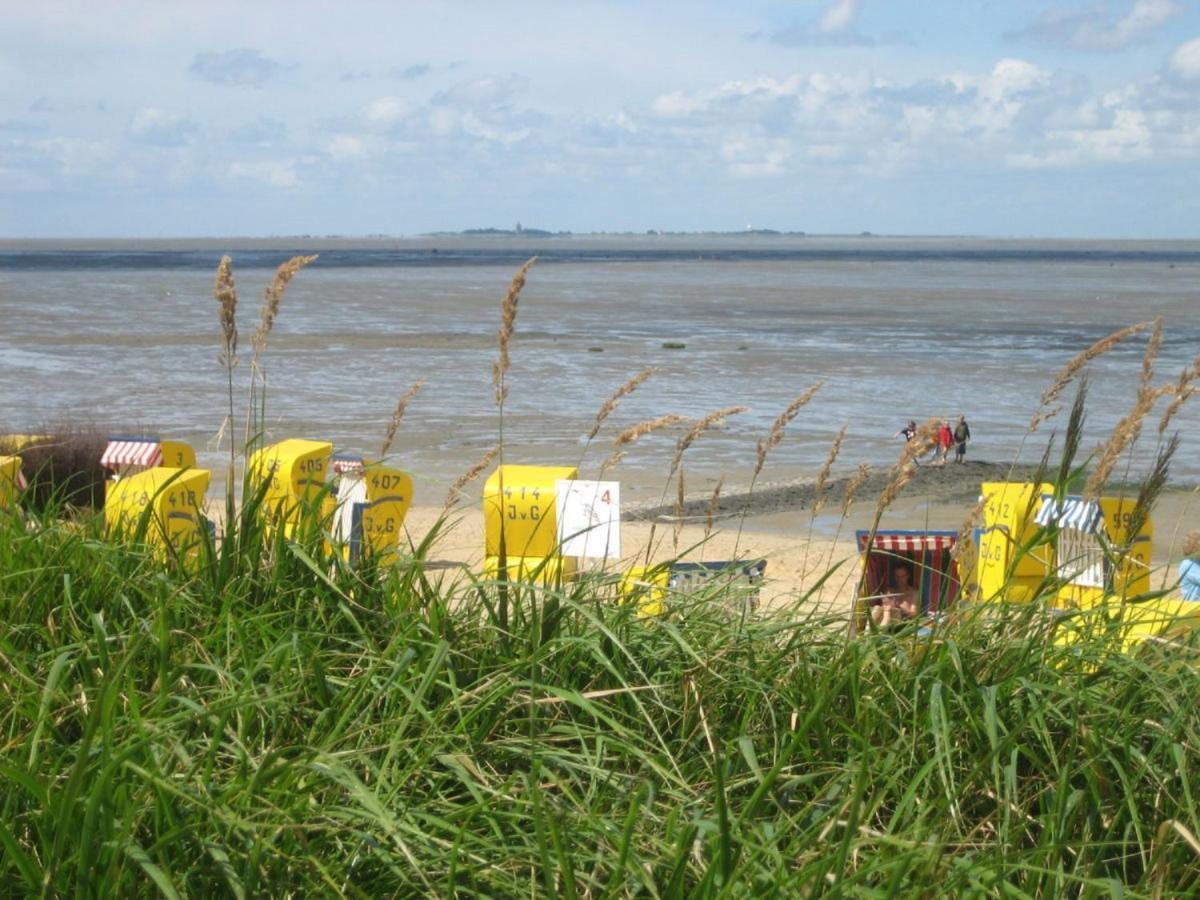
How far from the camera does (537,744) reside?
3.04 metres

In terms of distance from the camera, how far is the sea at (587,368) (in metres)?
25.1

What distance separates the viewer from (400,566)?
372 centimetres

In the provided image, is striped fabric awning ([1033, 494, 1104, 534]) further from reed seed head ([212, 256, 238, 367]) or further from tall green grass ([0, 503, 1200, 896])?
reed seed head ([212, 256, 238, 367])

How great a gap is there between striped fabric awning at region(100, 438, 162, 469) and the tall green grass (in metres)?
11.1

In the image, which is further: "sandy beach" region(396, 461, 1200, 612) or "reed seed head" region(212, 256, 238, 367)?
"sandy beach" region(396, 461, 1200, 612)

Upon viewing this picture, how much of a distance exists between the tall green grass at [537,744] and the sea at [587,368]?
2.13 feet

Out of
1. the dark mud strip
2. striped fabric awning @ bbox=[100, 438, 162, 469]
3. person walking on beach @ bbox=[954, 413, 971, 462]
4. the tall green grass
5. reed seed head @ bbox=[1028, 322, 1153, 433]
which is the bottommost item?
the dark mud strip

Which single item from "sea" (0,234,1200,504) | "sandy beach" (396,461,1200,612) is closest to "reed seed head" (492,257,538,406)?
"sea" (0,234,1200,504)

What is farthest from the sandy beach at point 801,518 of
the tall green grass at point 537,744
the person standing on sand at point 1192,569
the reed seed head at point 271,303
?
the tall green grass at point 537,744

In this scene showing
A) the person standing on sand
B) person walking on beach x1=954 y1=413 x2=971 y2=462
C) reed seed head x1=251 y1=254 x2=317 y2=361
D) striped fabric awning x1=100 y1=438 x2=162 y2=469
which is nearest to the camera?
reed seed head x1=251 y1=254 x2=317 y2=361

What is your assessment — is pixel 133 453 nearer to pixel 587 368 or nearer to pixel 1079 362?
pixel 1079 362

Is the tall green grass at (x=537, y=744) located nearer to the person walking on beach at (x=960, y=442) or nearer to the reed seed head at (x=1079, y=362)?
the reed seed head at (x=1079, y=362)

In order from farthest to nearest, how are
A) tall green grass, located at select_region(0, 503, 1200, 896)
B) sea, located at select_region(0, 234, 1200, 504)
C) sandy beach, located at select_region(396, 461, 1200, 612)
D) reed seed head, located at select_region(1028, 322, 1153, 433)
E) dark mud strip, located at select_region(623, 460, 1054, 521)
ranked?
sea, located at select_region(0, 234, 1200, 504)
dark mud strip, located at select_region(623, 460, 1054, 521)
sandy beach, located at select_region(396, 461, 1200, 612)
reed seed head, located at select_region(1028, 322, 1153, 433)
tall green grass, located at select_region(0, 503, 1200, 896)

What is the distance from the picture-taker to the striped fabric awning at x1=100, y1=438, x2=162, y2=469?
14481mm
